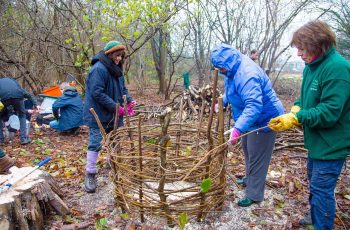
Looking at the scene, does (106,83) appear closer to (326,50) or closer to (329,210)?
(326,50)

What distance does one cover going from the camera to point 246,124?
227 cm

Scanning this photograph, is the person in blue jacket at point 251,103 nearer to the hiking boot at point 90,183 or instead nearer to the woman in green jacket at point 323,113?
the woman in green jacket at point 323,113

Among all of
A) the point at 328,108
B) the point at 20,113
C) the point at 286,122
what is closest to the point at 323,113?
the point at 328,108

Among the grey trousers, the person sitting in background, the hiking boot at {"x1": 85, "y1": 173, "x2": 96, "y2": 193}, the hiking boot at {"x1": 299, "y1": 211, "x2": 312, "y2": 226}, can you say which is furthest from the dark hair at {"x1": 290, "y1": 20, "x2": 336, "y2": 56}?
the person sitting in background

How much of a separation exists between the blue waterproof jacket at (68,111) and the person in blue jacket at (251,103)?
3.93 metres

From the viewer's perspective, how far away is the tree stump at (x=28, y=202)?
2236mm

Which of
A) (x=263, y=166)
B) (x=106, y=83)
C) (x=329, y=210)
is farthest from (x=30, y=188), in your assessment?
(x=329, y=210)

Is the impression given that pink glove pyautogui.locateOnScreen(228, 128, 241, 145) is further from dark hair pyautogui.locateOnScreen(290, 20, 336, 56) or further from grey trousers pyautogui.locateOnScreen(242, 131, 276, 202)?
dark hair pyautogui.locateOnScreen(290, 20, 336, 56)

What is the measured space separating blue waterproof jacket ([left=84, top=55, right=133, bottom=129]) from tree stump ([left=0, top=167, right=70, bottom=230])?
82 centimetres

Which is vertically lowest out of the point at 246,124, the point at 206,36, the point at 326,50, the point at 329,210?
the point at 329,210

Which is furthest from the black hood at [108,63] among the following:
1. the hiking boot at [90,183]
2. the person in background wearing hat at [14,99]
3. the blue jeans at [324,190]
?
the person in background wearing hat at [14,99]

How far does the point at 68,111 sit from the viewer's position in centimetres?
570

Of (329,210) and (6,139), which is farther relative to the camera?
(6,139)

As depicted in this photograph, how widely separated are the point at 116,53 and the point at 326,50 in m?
2.10
